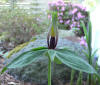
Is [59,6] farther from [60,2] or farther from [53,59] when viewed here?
[53,59]

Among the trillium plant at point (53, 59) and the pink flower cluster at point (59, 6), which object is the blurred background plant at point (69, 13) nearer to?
the pink flower cluster at point (59, 6)

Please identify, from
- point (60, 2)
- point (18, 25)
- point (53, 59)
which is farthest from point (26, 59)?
point (60, 2)

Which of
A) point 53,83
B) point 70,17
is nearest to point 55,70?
point 53,83

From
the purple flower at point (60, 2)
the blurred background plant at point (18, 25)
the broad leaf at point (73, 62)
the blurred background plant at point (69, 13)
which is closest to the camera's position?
the broad leaf at point (73, 62)

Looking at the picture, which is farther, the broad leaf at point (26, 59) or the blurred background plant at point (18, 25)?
the blurred background plant at point (18, 25)

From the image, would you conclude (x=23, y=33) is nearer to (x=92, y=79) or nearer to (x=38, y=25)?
(x=38, y=25)

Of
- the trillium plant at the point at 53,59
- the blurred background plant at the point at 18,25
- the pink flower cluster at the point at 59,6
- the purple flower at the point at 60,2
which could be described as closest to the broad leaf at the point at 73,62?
the trillium plant at the point at 53,59

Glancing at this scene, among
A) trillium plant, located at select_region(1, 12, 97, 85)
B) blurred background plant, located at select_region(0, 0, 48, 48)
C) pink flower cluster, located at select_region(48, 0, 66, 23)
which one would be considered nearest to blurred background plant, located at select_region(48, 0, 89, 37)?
pink flower cluster, located at select_region(48, 0, 66, 23)

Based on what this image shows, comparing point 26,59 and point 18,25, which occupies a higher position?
point 26,59

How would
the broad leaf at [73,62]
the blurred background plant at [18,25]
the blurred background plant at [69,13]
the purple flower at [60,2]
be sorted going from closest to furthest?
1. the broad leaf at [73,62]
2. the blurred background plant at [18,25]
3. the blurred background plant at [69,13]
4. the purple flower at [60,2]
